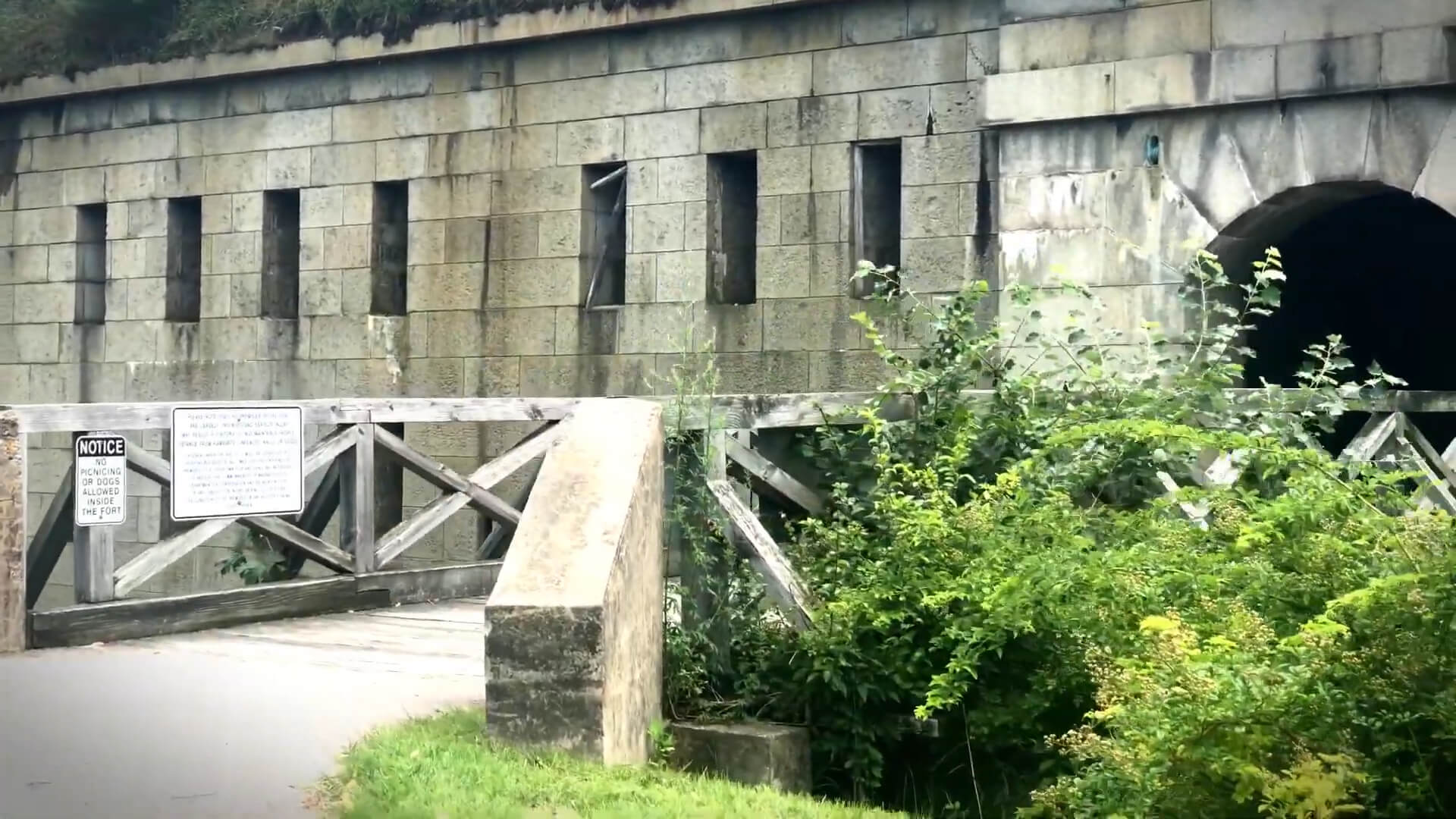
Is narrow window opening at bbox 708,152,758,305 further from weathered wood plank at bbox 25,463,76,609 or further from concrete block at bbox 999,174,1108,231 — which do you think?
weathered wood plank at bbox 25,463,76,609

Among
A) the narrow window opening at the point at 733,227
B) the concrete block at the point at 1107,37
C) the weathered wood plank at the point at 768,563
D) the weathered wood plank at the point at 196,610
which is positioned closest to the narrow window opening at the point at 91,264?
the narrow window opening at the point at 733,227

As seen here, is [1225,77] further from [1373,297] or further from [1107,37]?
[1373,297]

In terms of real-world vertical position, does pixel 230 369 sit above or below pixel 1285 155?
below

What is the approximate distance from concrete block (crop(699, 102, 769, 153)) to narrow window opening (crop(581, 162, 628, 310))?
3.66ft

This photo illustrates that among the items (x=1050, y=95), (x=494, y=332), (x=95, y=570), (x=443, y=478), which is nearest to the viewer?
(x=95, y=570)

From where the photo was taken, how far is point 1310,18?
37.3ft

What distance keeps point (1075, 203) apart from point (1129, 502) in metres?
3.68

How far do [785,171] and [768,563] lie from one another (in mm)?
6359

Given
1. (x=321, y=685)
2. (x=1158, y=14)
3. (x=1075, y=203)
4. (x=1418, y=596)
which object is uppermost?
(x=1158, y=14)

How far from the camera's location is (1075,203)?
12.3 metres

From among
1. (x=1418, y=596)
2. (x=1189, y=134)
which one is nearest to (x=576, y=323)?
(x=1189, y=134)

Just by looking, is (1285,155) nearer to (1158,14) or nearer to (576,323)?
(1158,14)

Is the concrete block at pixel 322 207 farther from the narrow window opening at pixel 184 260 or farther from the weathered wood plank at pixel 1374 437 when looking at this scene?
the weathered wood plank at pixel 1374 437

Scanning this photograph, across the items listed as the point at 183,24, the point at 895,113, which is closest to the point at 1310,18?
the point at 895,113
